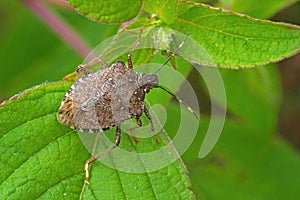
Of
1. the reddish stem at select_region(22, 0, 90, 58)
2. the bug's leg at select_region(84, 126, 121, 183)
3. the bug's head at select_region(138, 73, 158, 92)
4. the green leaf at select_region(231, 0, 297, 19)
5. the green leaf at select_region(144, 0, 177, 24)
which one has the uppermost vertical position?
the reddish stem at select_region(22, 0, 90, 58)

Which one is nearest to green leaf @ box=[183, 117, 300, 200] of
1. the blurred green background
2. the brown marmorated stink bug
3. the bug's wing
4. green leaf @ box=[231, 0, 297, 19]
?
the blurred green background

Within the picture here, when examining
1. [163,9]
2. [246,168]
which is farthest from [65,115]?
[246,168]

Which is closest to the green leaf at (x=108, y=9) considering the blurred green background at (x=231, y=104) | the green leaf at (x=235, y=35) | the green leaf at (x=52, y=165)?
the green leaf at (x=235, y=35)

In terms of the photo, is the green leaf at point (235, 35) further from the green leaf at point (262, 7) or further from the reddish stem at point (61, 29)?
the reddish stem at point (61, 29)

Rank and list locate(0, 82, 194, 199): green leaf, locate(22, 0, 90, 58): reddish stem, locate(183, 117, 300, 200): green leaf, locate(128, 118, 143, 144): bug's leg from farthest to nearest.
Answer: locate(183, 117, 300, 200): green leaf < locate(22, 0, 90, 58): reddish stem < locate(128, 118, 143, 144): bug's leg < locate(0, 82, 194, 199): green leaf

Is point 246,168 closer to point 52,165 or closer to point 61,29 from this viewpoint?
point 61,29

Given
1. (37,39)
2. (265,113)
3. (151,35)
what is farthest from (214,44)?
(37,39)

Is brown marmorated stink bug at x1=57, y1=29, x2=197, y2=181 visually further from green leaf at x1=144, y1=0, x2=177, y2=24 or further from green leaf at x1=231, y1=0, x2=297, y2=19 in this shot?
green leaf at x1=231, y1=0, x2=297, y2=19
